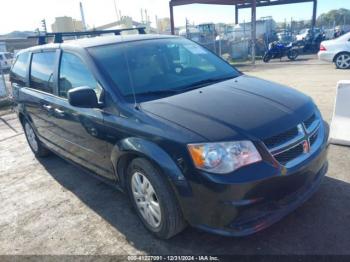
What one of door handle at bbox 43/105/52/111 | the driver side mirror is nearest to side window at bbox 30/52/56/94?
door handle at bbox 43/105/52/111

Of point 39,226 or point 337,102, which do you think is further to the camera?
point 337,102

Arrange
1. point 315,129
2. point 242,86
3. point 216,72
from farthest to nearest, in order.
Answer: point 216,72
point 242,86
point 315,129

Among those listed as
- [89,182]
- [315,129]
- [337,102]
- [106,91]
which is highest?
[106,91]

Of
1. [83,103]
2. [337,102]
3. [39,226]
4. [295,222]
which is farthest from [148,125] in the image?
[337,102]

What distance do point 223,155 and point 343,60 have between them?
1259 cm

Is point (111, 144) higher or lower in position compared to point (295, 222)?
higher

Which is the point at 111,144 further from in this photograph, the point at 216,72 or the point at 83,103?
the point at 216,72

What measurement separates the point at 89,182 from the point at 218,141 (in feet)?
8.78

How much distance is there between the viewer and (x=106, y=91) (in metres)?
3.19

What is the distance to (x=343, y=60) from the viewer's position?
13000mm

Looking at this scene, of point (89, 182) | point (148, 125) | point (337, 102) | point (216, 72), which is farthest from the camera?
point (337, 102)

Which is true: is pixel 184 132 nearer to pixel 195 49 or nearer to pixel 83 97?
pixel 83 97

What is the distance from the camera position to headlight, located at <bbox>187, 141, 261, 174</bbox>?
247cm

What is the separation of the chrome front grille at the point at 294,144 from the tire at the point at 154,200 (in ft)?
2.95
